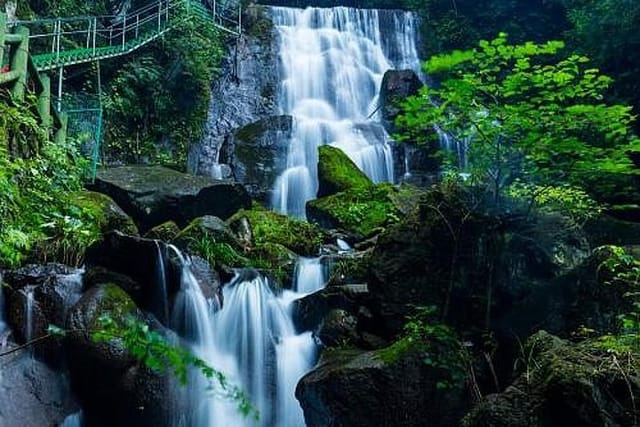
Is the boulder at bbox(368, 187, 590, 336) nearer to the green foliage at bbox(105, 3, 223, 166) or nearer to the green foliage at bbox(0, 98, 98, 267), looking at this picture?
the green foliage at bbox(0, 98, 98, 267)

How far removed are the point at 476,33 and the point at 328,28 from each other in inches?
219

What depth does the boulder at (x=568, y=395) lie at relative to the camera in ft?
11.7

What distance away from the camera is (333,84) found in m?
17.8

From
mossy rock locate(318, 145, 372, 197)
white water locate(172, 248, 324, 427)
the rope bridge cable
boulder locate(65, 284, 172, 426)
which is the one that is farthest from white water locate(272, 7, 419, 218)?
boulder locate(65, 284, 172, 426)

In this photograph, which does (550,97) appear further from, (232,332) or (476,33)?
(476,33)

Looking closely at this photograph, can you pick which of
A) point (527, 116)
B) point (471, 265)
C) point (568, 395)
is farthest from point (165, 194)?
point (568, 395)

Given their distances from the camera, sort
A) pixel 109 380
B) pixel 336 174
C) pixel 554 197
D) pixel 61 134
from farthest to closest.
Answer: pixel 336 174, pixel 61 134, pixel 554 197, pixel 109 380

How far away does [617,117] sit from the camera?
14.4 feet

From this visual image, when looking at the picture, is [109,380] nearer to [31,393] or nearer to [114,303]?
[31,393]

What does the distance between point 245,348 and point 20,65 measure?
446 cm

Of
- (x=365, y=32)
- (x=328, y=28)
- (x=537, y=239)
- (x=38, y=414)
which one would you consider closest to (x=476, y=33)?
(x=365, y=32)

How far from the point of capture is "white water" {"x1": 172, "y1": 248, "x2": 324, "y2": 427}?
6.36 metres

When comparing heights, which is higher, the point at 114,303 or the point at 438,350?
the point at 114,303

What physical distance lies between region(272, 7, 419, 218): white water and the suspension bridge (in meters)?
2.50
